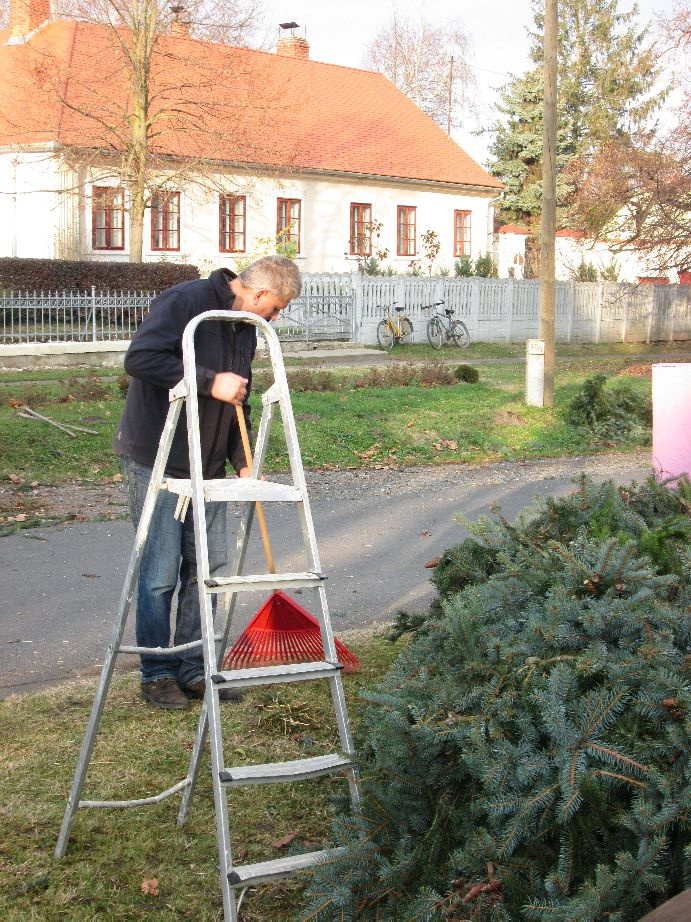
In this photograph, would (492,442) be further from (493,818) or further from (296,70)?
(296,70)

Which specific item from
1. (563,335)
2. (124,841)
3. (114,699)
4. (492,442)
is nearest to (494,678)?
(124,841)

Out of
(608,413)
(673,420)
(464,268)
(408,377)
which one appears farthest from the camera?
(464,268)

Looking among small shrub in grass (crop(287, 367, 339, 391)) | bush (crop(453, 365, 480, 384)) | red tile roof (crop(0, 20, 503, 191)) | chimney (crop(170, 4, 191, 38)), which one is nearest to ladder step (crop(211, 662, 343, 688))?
small shrub in grass (crop(287, 367, 339, 391))

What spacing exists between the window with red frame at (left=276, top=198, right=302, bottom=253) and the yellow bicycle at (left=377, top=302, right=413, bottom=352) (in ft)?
24.1

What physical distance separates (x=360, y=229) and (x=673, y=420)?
30374 millimetres

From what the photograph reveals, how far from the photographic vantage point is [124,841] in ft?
12.7

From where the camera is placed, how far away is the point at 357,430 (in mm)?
13562

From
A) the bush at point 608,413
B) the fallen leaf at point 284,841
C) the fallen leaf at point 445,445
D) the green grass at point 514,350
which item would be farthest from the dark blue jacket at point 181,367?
the green grass at point 514,350

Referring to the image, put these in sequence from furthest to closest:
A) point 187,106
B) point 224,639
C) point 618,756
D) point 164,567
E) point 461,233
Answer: point 461,233 < point 187,106 < point 164,567 < point 224,639 < point 618,756

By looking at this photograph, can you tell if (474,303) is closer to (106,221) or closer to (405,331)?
(405,331)

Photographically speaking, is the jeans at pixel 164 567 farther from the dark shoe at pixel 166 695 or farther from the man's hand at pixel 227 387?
the man's hand at pixel 227 387

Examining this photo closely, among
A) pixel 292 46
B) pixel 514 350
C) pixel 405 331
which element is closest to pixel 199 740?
pixel 405 331

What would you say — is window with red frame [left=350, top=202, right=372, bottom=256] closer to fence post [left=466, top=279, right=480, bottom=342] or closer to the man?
fence post [left=466, top=279, right=480, bottom=342]

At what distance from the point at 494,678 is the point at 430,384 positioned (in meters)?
14.6
